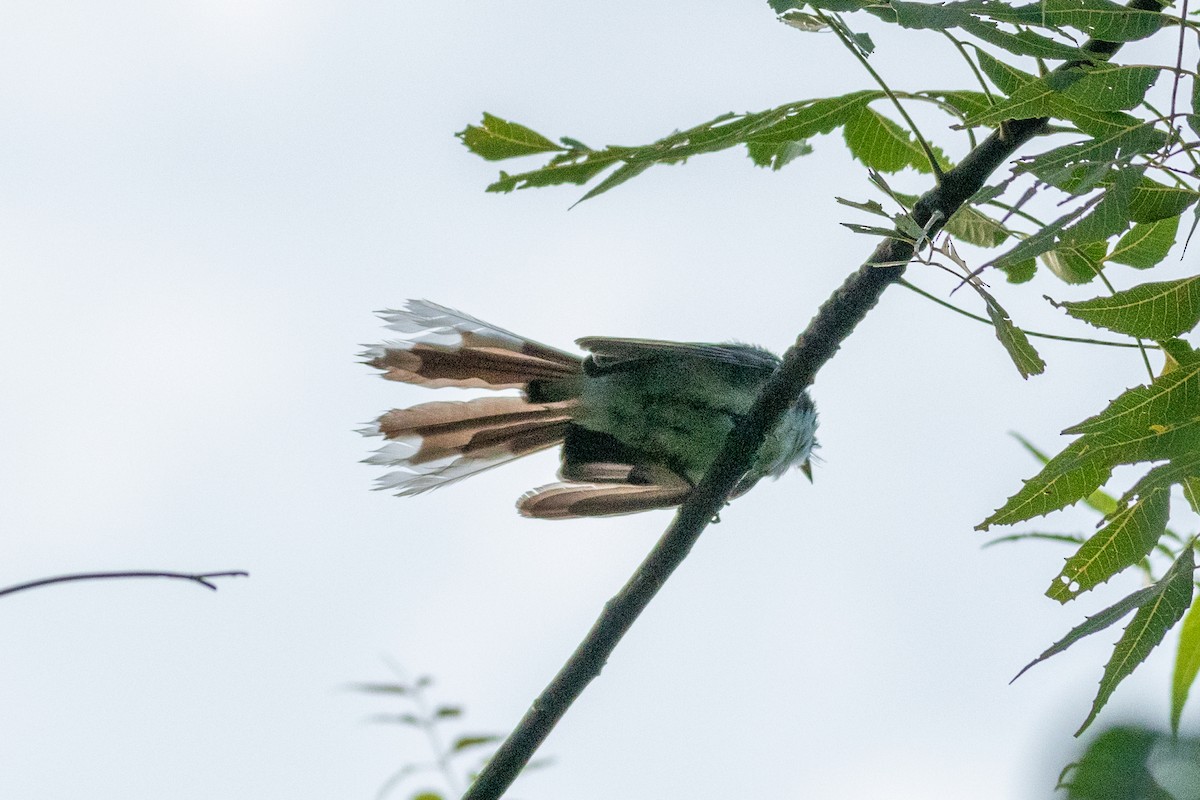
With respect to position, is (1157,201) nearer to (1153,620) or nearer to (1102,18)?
(1102,18)

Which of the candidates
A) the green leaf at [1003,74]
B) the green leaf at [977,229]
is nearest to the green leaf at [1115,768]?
the green leaf at [1003,74]

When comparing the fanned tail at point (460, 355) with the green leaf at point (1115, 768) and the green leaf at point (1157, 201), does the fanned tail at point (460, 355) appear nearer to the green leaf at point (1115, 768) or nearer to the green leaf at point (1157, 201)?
the green leaf at point (1157, 201)

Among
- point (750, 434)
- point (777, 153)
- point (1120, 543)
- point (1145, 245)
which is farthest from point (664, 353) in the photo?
point (1120, 543)

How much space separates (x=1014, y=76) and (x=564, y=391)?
10.1 ft

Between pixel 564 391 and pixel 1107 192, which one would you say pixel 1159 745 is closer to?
pixel 1107 192

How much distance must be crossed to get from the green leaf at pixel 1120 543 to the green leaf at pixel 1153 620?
161mm

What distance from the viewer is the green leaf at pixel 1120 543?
2412mm

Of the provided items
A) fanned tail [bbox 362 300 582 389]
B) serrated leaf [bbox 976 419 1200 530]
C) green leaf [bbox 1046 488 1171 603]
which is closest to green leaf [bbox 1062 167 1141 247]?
serrated leaf [bbox 976 419 1200 530]

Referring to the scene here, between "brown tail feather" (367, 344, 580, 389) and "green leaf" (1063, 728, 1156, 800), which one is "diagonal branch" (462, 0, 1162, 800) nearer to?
"brown tail feather" (367, 344, 580, 389)

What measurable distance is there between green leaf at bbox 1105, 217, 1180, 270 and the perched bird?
7.38ft

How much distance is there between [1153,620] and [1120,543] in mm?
271

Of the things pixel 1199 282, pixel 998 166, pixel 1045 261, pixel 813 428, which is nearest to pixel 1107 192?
pixel 1199 282

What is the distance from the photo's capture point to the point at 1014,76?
237cm

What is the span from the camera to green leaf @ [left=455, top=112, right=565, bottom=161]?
253 cm
